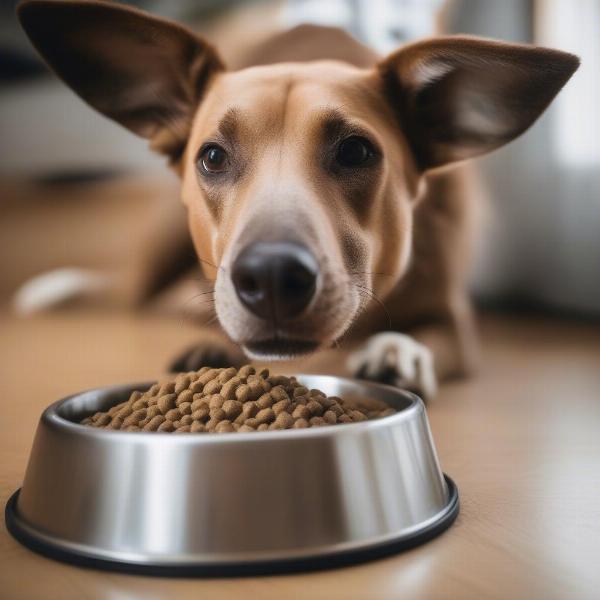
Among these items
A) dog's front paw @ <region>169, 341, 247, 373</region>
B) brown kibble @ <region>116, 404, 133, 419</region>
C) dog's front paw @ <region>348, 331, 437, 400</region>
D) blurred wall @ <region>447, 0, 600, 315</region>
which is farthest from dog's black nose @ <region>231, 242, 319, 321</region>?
blurred wall @ <region>447, 0, 600, 315</region>

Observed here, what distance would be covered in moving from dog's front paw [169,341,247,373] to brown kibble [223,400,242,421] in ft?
2.93

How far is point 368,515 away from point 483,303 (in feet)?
9.87

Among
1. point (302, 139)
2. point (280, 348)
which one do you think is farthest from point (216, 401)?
point (302, 139)

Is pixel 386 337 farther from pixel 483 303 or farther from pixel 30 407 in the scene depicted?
pixel 483 303

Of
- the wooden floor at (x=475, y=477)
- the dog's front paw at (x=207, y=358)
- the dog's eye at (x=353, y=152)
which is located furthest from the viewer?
the dog's front paw at (x=207, y=358)

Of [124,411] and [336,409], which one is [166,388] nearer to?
[124,411]

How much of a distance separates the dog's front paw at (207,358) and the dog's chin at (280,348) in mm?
623

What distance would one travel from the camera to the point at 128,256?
4371 mm

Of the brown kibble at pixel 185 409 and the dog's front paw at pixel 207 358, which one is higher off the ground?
the brown kibble at pixel 185 409

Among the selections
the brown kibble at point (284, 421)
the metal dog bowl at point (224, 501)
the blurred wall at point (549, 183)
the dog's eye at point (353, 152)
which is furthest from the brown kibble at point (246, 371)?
the blurred wall at point (549, 183)

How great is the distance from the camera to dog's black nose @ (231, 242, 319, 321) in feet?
3.53

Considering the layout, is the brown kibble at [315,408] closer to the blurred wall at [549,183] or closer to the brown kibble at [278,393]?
the brown kibble at [278,393]

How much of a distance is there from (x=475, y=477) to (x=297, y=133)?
1.97ft

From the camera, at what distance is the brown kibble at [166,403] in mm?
972
